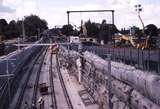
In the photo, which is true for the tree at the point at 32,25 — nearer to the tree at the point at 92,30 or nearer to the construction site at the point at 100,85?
the tree at the point at 92,30

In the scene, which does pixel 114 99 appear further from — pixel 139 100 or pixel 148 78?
pixel 148 78

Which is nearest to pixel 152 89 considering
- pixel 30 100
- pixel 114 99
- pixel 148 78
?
pixel 148 78

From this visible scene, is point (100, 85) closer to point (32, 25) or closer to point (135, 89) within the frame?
point (135, 89)

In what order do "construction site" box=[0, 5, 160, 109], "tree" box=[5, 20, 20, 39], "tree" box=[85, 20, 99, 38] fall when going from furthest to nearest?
1. "tree" box=[5, 20, 20, 39]
2. "tree" box=[85, 20, 99, 38]
3. "construction site" box=[0, 5, 160, 109]

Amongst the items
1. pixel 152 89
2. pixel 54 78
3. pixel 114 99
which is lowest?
pixel 54 78

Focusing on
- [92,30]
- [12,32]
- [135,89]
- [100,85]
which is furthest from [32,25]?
[135,89]

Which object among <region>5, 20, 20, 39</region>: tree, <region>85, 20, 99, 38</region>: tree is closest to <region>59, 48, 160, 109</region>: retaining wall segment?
<region>85, 20, 99, 38</region>: tree

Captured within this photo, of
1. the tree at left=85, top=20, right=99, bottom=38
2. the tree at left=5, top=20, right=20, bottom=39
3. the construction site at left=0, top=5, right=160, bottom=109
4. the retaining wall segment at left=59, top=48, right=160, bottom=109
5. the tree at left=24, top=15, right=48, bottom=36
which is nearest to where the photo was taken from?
the retaining wall segment at left=59, top=48, right=160, bottom=109

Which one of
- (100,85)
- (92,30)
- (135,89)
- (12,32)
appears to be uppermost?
(135,89)

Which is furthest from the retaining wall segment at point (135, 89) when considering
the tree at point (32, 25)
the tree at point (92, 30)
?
the tree at point (32, 25)

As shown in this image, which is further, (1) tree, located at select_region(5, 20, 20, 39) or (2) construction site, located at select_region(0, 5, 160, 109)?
(1) tree, located at select_region(5, 20, 20, 39)

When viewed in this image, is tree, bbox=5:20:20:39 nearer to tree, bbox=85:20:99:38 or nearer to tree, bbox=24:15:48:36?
tree, bbox=24:15:48:36

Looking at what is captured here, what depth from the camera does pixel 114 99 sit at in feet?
61.1

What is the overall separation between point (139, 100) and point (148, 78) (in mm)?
1401
